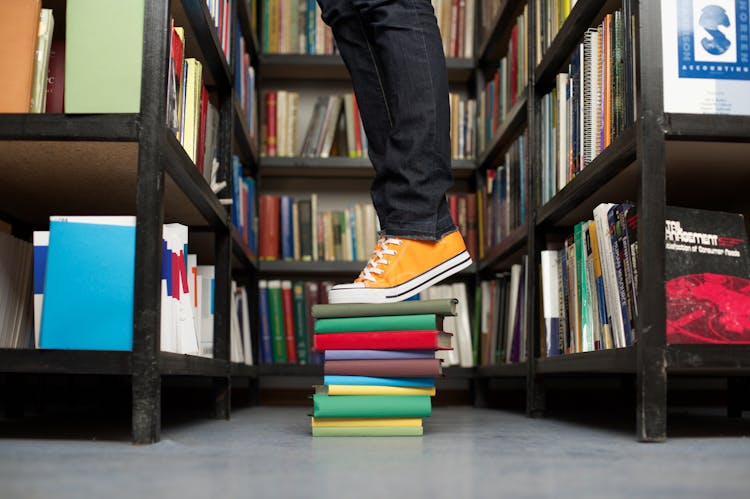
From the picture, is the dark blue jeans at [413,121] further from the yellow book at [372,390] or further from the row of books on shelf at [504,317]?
the row of books on shelf at [504,317]

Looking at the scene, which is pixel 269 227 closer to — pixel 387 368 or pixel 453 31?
pixel 453 31

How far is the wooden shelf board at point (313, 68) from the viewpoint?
3.37m

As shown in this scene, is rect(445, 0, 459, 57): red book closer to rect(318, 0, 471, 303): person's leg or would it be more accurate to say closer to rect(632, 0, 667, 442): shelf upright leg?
rect(318, 0, 471, 303): person's leg

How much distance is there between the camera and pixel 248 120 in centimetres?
306

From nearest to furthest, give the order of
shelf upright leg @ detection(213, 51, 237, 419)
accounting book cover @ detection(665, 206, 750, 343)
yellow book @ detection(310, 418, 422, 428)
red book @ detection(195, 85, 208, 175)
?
accounting book cover @ detection(665, 206, 750, 343)
yellow book @ detection(310, 418, 422, 428)
red book @ detection(195, 85, 208, 175)
shelf upright leg @ detection(213, 51, 237, 419)

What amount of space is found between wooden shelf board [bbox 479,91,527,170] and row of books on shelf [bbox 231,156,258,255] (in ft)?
2.91

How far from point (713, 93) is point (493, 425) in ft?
2.83

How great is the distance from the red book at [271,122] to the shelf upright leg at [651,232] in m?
2.06

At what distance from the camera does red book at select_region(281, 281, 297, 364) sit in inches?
128

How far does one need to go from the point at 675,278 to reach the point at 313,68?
7.58ft

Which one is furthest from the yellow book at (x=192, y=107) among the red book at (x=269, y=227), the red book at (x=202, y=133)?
the red book at (x=269, y=227)

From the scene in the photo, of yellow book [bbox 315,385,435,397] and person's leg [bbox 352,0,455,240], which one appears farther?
person's leg [bbox 352,0,455,240]

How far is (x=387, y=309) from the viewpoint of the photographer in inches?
61.4

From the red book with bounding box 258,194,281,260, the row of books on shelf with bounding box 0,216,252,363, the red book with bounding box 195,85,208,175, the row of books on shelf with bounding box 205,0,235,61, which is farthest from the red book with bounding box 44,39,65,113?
the red book with bounding box 258,194,281,260
